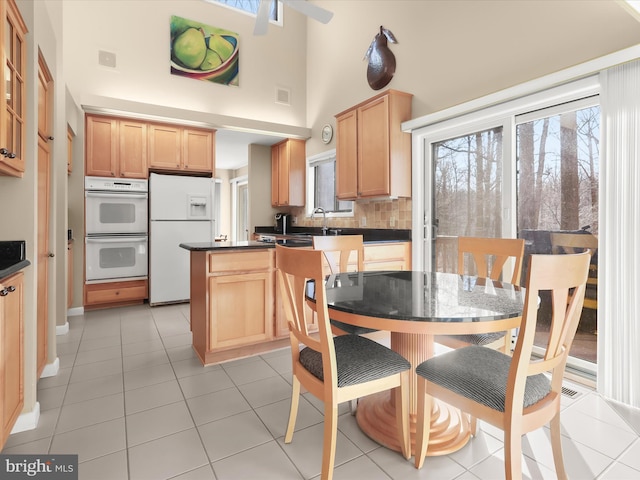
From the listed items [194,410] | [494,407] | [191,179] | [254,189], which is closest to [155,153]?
[191,179]

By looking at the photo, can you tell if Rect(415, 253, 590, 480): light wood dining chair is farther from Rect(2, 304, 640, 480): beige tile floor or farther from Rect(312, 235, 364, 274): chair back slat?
Rect(312, 235, 364, 274): chair back slat

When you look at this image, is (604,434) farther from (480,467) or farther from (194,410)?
(194,410)

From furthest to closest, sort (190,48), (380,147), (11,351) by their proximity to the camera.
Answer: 1. (190,48)
2. (380,147)
3. (11,351)

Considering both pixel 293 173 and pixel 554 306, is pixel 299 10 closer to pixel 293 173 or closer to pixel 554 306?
pixel 293 173

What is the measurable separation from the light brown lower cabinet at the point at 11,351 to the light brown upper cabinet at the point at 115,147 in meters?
2.94

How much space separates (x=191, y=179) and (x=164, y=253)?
39.8 inches

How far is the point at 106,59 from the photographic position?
167 inches

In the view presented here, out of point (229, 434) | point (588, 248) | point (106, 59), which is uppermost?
point (106, 59)

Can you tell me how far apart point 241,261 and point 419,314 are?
1725 millimetres

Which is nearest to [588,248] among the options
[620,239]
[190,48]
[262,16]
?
[620,239]

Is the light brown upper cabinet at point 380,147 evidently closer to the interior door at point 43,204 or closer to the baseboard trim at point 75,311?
the interior door at point 43,204

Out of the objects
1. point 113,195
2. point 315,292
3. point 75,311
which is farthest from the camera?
point 113,195

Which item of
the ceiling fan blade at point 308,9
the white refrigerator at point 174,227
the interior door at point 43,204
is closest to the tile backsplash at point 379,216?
the white refrigerator at point 174,227

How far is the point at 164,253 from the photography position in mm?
4457
